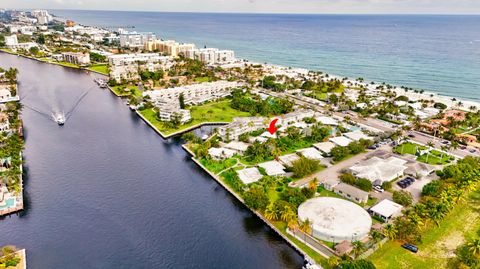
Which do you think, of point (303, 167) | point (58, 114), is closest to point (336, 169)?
point (303, 167)

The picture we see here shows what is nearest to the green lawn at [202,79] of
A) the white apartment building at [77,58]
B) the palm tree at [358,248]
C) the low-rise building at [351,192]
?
the white apartment building at [77,58]

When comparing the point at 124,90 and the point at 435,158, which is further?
the point at 124,90

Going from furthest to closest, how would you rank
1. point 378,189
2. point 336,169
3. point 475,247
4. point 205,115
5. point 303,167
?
point 205,115, point 336,169, point 303,167, point 378,189, point 475,247

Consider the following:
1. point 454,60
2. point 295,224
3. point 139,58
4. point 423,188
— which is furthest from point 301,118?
point 454,60

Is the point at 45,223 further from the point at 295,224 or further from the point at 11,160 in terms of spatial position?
the point at 295,224

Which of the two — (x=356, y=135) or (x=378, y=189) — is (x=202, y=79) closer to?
(x=356, y=135)
